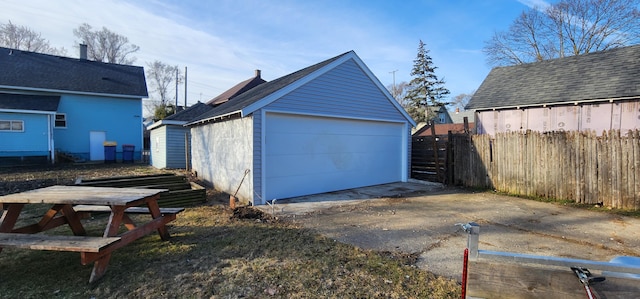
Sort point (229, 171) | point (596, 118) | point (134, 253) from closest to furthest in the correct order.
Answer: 1. point (134, 253)
2. point (229, 171)
3. point (596, 118)

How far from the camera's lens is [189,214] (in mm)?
6168

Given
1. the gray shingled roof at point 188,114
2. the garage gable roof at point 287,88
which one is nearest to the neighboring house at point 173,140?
the gray shingled roof at point 188,114

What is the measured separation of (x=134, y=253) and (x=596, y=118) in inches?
548

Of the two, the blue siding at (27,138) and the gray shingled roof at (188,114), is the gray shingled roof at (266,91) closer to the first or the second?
the gray shingled roof at (188,114)

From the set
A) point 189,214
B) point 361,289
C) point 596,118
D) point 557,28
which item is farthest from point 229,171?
point 557,28

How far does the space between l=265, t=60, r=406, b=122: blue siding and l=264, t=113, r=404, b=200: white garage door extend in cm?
26

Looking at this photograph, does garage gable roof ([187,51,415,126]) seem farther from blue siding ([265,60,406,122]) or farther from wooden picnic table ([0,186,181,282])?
wooden picnic table ([0,186,181,282])

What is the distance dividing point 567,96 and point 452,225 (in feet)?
30.9

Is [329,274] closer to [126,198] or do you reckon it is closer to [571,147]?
[126,198]

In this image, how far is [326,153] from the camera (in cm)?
859

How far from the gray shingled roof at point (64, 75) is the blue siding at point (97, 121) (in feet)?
2.06

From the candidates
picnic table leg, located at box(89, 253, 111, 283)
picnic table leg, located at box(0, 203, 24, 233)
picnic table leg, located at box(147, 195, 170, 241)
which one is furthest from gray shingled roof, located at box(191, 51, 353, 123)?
picnic table leg, located at box(89, 253, 111, 283)

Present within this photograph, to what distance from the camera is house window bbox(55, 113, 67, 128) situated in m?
17.2

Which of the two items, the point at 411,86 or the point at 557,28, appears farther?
the point at 411,86
